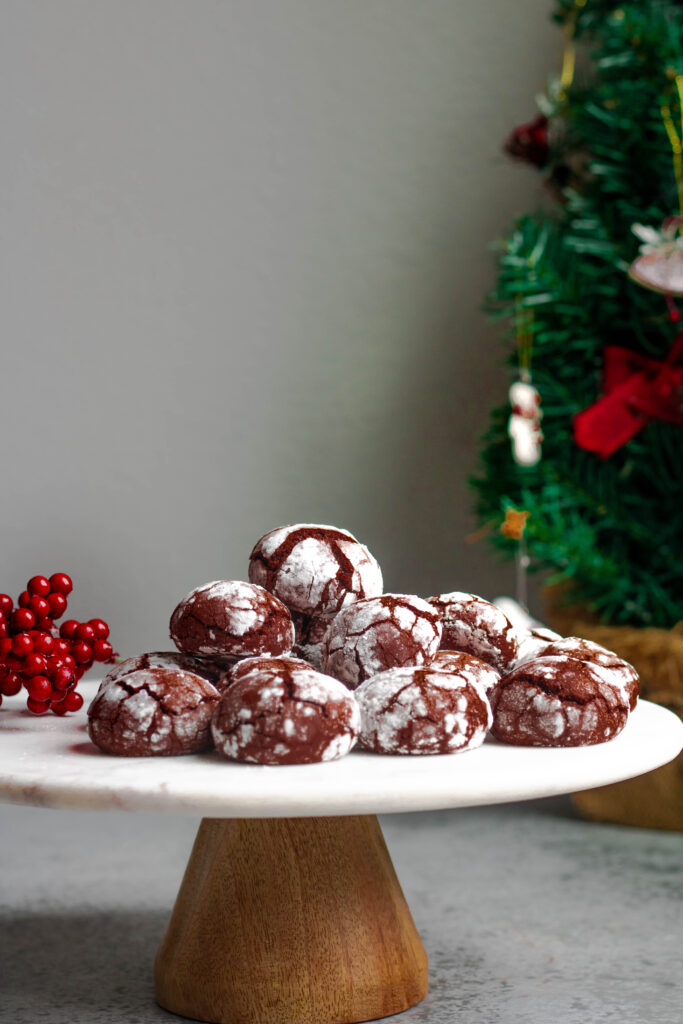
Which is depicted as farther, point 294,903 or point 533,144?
point 533,144

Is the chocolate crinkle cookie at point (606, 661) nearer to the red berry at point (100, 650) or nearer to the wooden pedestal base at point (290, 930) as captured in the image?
the wooden pedestal base at point (290, 930)

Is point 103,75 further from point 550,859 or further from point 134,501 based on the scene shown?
point 550,859

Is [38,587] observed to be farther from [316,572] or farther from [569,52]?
[569,52]

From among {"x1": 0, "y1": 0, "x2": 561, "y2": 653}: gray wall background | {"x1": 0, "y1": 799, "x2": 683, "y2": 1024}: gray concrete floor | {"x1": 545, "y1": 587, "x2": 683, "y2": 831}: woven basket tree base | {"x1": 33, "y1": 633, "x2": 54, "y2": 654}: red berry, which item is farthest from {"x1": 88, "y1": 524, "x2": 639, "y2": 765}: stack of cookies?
{"x1": 0, "y1": 0, "x2": 561, "y2": 653}: gray wall background

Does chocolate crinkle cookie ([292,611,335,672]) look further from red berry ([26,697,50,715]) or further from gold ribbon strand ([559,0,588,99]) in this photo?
gold ribbon strand ([559,0,588,99])

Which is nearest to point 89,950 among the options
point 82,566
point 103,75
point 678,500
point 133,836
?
point 133,836

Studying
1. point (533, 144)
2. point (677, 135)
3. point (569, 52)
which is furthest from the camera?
point (569, 52)

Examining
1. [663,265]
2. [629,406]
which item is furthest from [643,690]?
[663,265]
